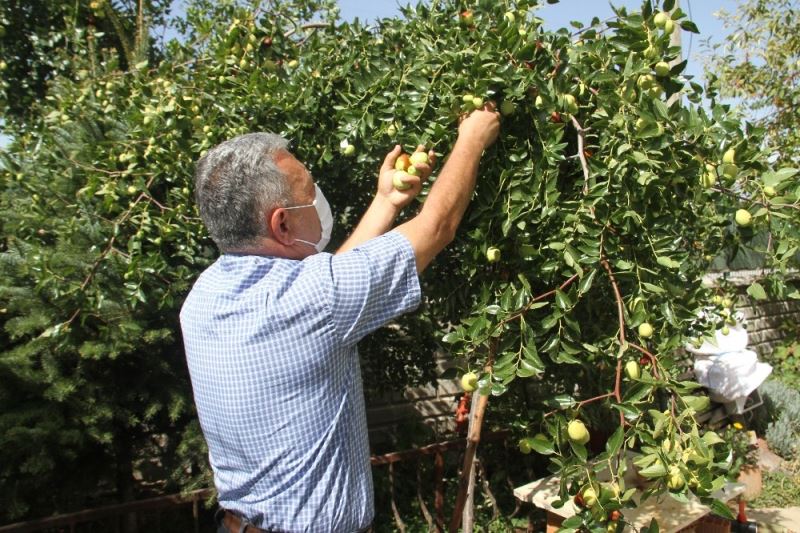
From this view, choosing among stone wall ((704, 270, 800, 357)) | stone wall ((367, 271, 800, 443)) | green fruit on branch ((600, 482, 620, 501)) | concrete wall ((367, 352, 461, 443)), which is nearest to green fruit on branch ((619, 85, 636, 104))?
green fruit on branch ((600, 482, 620, 501))

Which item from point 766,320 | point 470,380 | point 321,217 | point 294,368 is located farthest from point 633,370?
point 766,320

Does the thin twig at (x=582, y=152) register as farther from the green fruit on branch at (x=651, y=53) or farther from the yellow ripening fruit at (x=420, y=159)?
the yellow ripening fruit at (x=420, y=159)

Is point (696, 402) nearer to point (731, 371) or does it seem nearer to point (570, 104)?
point (570, 104)

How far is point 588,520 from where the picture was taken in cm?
135

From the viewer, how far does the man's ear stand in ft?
4.93

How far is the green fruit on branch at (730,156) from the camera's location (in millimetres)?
1396

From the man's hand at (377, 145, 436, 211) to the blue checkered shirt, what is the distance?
27 centimetres

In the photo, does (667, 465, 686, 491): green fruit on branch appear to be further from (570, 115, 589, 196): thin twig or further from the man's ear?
the man's ear

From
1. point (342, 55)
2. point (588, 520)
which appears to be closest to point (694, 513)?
point (588, 520)

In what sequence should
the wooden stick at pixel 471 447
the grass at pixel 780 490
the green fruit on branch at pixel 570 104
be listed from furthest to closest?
the grass at pixel 780 490, the wooden stick at pixel 471 447, the green fruit on branch at pixel 570 104

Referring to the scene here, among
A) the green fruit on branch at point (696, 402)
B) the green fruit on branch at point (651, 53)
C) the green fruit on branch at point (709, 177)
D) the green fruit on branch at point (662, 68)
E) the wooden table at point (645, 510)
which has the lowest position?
the wooden table at point (645, 510)

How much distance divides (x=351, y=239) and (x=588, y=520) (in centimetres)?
93

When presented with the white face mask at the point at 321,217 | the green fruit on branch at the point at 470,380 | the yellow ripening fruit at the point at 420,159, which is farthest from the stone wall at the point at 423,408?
the yellow ripening fruit at the point at 420,159

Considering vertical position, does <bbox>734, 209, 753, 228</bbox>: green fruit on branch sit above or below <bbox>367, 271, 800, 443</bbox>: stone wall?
above
